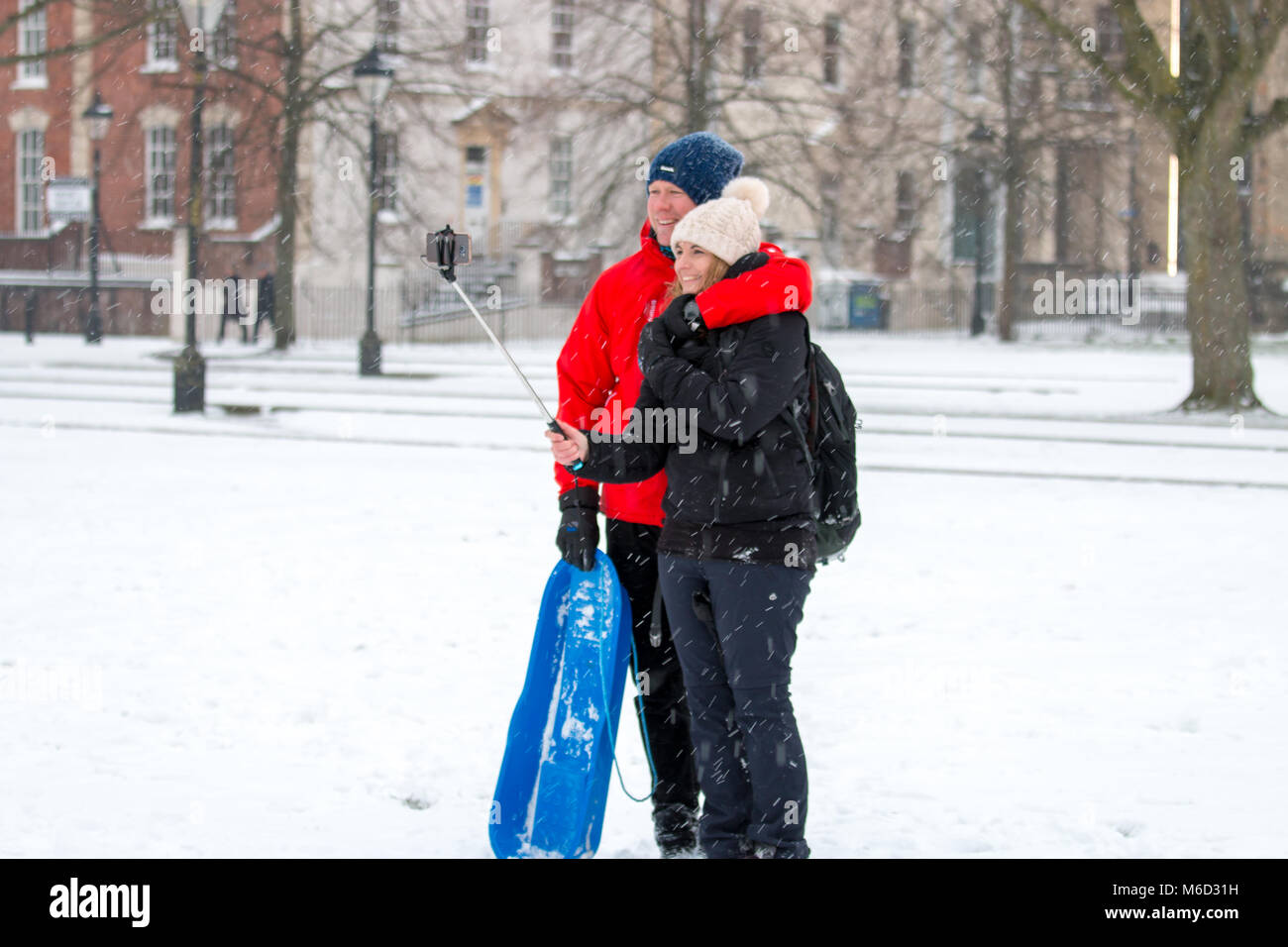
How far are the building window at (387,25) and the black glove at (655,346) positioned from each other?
2671cm

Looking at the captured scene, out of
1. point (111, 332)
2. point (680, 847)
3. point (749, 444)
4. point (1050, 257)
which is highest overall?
point (1050, 257)

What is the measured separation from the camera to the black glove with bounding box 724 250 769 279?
134 inches

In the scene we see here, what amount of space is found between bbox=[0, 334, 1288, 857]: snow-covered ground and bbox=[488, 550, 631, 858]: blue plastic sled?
10.0 inches

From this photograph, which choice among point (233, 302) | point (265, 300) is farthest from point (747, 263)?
point (233, 302)

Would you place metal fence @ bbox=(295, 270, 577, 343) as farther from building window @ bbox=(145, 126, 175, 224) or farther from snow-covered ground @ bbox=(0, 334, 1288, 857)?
snow-covered ground @ bbox=(0, 334, 1288, 857)

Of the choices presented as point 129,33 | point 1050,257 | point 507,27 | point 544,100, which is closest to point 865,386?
point 544,100

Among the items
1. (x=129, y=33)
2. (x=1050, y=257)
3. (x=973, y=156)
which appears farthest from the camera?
(x=1050, y=257)

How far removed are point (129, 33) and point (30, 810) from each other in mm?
22289

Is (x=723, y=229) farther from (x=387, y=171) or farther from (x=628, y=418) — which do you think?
(x=387, y=171)

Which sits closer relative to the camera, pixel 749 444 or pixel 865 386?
pixel 749 444

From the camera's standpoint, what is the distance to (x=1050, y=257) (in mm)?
42969

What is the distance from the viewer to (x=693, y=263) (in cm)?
340

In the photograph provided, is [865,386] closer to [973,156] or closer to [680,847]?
[973,156]

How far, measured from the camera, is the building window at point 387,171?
2930 centimetres
